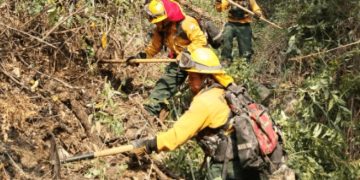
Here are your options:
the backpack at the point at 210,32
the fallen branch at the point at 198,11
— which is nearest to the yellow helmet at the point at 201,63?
the backpack at the point at 210,32

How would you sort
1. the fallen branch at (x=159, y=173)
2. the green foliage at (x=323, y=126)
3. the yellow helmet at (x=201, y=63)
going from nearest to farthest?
the yellow helmet at (x=201, y=63)
the fallen branch at (x=159, y=173)
the green foliage at (x=323, y=126)

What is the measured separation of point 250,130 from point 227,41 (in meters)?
4.67

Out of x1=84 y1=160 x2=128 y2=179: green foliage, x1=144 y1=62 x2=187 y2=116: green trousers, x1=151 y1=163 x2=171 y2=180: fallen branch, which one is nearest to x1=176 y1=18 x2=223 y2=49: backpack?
x1=144 y1=62 x2=187 y2=116: green trousers

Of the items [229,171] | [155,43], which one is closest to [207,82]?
[229,171]

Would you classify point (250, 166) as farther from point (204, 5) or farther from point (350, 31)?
point (204, 5)

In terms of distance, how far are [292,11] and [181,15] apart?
224cm

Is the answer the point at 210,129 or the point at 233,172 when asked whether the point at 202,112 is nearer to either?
the point at 210,129

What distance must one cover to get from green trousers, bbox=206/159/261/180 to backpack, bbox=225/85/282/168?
8.9 inches

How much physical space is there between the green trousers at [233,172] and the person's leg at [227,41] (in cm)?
435

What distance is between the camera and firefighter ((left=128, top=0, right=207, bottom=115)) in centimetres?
683

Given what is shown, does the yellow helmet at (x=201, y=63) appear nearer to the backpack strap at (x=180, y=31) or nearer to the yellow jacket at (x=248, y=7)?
the backpack strap at (x=180, y=31)

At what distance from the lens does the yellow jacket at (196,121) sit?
183 inches

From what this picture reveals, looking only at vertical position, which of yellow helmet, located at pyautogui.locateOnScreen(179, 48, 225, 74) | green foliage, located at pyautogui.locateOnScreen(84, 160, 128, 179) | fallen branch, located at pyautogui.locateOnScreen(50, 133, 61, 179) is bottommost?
green foliage, located at pyautogui.locateOnScreen(84, 160, 128, 179)

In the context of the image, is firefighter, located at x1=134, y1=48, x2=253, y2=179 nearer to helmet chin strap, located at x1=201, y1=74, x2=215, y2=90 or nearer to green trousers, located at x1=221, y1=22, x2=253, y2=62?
helmet chin strap, located at x1=201, y1=74, x2=215, y2=90
